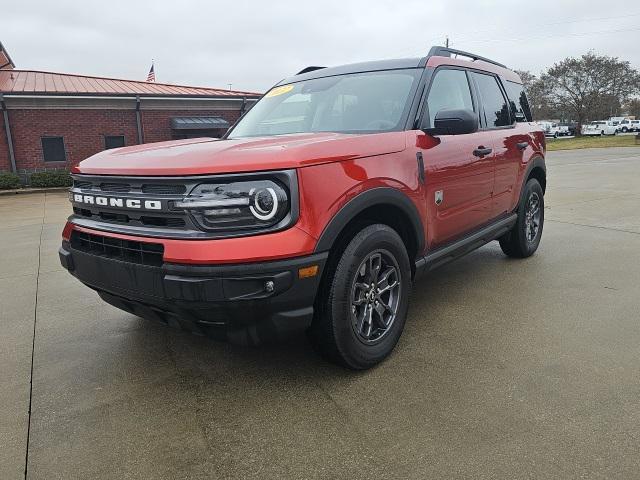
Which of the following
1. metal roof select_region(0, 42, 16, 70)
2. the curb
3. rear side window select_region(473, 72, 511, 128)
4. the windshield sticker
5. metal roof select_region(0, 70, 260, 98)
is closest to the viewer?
the windshield sticker

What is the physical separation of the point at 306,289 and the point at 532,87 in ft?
199

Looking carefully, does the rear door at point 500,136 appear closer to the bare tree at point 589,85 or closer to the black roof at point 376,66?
the black roof at point 376,66

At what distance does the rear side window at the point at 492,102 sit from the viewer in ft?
14.2

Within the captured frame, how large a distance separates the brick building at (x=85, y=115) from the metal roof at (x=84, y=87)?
0.03 m

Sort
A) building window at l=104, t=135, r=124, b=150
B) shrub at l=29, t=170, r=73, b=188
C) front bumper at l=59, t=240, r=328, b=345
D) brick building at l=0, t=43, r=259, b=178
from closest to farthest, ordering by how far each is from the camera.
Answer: front bumper at l=59, t=240, r=328, b=345 → shrub at l=29, t=170, r=73, b=188 → brick building at l=0, t=43, r=259, b=178 → building window at l=104, t=135, r=124, b=150

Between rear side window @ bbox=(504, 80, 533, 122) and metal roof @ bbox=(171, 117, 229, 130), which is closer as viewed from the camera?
rear side window @ bbox=(504, 80, 533, 122)

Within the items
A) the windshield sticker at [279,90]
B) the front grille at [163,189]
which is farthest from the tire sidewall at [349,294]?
the windshield sticker at [279,90]

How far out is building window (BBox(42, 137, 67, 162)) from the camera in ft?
57.5

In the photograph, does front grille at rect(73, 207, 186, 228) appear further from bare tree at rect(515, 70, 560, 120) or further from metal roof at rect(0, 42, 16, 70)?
bare tree at rect(515, 70, 560, 120)

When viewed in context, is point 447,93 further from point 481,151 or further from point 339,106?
point 339,106

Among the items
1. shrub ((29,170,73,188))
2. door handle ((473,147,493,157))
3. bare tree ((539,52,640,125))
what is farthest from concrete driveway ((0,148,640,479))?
bare tree ((539,52,640,125))

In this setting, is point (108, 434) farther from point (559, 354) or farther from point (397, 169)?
point (559, 354)

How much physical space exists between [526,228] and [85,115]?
1703cm

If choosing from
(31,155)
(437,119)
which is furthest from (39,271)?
(31,155)
